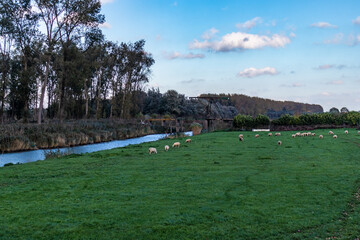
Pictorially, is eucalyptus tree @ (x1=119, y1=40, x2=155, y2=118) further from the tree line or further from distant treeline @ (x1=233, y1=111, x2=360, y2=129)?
distant treeline @ (x1=233, y1=111, x2=360, y2=129)

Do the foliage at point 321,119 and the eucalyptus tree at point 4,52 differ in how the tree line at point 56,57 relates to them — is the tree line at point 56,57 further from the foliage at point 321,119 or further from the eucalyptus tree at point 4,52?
the foliage at point 321,119

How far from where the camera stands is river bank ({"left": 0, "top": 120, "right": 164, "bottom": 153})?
25.7 m

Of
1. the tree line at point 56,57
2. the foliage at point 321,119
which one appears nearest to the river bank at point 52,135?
the tree line at point 56,57

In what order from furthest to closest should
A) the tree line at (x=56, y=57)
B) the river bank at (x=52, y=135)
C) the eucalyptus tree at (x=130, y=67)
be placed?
the eucalyptus tree at (x=130, y=67), the tree line at (x=56, y=57), the river bank at (x=52, y=135)

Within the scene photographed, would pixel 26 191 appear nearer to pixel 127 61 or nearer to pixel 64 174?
pixel 64 174

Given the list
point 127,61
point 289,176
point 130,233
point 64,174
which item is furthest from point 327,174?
point 127,61

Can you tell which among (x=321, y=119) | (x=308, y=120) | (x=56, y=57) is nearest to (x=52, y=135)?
(x=56, y=57)

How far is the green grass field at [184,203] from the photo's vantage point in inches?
221

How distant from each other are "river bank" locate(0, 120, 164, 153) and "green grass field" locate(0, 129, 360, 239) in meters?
15.2

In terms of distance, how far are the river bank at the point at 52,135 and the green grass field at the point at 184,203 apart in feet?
49.8

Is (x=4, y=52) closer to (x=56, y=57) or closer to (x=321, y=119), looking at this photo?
(x=56, y=57)

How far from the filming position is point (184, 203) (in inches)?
Result: 285

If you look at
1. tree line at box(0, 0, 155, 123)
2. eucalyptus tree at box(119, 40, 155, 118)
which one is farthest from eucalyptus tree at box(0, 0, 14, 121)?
eucalyptus tree at box(119, 40, 155, 118)

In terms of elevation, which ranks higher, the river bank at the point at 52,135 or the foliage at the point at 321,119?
the foliage at the point at 321,119
